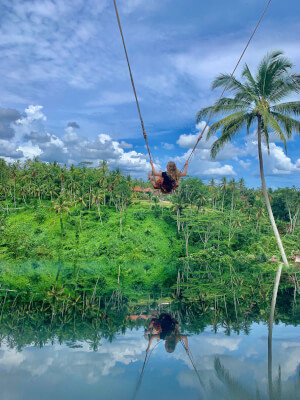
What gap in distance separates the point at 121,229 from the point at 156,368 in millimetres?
29489

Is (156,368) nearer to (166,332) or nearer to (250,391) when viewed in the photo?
(250,391)

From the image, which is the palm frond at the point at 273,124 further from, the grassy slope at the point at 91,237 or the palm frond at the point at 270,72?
the grassy slope at the point at 91,237

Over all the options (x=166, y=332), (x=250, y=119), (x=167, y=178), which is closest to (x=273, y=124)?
(x=250, y=119)

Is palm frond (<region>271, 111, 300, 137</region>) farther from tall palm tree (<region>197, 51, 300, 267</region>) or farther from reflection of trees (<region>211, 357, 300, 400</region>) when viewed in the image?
reflection of trees (<region>211, 357, 300, 400</region>)

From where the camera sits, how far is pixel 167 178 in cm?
688

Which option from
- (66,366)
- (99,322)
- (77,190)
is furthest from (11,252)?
(66,366)

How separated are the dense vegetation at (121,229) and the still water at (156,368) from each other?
7.61 meters

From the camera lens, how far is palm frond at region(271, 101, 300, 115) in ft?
41.1

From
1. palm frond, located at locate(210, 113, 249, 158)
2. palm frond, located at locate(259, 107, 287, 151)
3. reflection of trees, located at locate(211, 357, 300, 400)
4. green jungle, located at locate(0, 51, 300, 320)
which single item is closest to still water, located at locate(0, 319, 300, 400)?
reflection of trees, located at locate(211, 357, 300, 400)

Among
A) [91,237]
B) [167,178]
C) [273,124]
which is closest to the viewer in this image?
[167,178]

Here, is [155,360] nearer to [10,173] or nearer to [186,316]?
[186,316]

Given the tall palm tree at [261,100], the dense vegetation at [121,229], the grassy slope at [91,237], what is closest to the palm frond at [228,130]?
the tall palm tree at [261,100]

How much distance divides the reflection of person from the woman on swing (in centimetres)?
321

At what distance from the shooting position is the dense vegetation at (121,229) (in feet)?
70.8
